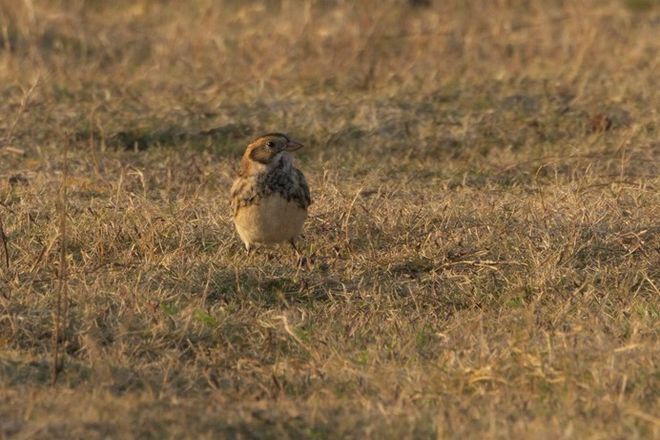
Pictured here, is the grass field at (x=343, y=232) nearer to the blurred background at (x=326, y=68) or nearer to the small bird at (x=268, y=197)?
the blurred background at (x=326, y=68)

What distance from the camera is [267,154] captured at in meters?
7.29

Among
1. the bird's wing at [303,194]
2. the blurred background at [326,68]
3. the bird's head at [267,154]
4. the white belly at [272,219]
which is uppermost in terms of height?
the bird's head at [267,154]

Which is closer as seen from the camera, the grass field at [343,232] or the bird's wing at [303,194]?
the grass field at [343,232]

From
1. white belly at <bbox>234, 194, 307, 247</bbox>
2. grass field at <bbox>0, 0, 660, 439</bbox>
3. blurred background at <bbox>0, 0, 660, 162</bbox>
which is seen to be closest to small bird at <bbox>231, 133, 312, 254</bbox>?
white belly at <bbox>234, 194, 307, 247</bbox>

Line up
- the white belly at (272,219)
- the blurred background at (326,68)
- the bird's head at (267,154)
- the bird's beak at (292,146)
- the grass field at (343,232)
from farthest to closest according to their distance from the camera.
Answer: the blurred background at (326,68)
the bird's beak at (292,146)
the bird's head at (267,154)
the white belly at (272,219)
the grass field at (343,232)

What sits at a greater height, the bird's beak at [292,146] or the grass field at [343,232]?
the bird's beak at [292,146]

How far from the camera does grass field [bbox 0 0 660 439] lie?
17.8ft

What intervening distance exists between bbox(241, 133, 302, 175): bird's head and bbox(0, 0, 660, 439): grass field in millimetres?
467

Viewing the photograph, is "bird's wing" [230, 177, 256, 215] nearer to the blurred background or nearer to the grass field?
the grass field

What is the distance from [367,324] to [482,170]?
2.98m

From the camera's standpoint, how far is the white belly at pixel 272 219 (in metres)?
7.07

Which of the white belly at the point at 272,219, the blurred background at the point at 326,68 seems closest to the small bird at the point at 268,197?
the white belly at the point at 272,219

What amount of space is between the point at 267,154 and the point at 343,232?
639 mm

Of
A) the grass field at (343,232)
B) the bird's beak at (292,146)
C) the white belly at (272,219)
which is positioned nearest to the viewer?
the grass field at (343,232)
